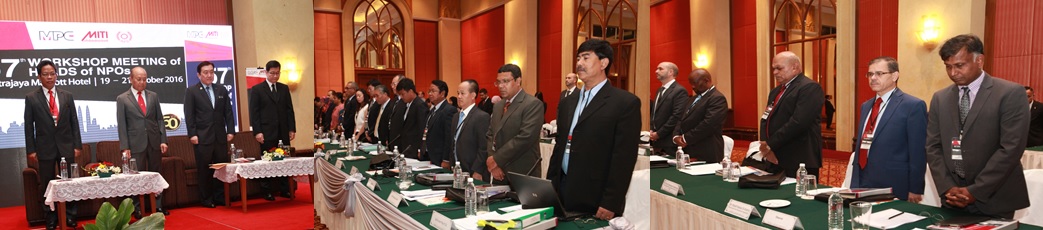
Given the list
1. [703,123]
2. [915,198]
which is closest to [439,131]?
[703,123]

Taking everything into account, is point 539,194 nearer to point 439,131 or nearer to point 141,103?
point 439,131

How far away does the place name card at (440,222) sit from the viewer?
2028 millimetres

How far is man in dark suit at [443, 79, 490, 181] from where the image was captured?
3875 mm

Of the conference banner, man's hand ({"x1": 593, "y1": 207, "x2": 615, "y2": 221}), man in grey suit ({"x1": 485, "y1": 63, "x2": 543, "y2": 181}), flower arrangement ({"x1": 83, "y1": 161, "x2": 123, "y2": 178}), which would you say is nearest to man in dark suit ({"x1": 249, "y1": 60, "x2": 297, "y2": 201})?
flower arrangement ({"x1": 83, "y1": 161, "x2": 123, "y2": 178})

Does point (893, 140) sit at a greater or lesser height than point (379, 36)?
lesser

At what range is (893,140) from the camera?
269cm

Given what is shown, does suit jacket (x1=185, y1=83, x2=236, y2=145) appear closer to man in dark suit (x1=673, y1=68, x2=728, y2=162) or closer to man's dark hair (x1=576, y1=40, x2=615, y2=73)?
man in dark suit (x1=673, y1=68, x2=728, y2=162)

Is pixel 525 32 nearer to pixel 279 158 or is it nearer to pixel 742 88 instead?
pixel 742 88

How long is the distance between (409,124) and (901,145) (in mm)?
3386

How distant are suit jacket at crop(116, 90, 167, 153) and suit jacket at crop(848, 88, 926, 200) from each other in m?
5.21

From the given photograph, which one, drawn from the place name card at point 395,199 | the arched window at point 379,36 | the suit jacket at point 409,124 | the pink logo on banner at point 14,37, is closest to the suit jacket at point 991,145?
the place name card at point 395,199

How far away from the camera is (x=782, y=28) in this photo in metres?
9.57

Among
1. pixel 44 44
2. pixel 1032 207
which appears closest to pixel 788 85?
pixel 1032 207

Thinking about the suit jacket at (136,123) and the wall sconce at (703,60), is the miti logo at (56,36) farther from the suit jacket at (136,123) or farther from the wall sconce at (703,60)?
the wall sconce at (703,60)
